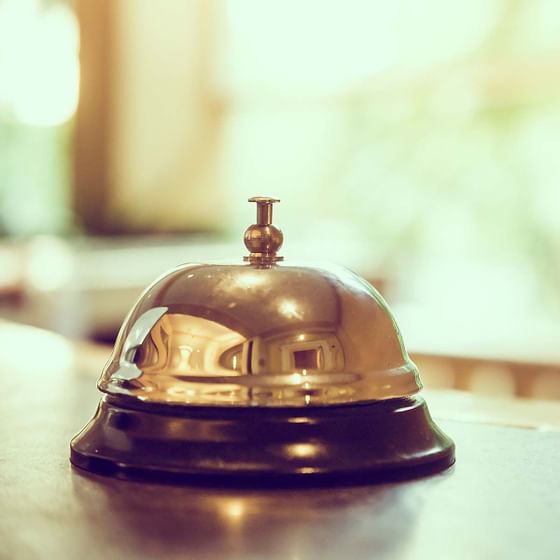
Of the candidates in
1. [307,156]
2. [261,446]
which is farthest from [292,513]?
[307,156]

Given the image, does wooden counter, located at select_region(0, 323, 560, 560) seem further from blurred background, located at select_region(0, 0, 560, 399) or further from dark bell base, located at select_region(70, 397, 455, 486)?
blurred background, located at select_region(0, 0, 560, 399)

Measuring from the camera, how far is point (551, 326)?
185 inches

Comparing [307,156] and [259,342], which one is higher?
[259,342]

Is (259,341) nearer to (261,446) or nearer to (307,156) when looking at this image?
(261,446)

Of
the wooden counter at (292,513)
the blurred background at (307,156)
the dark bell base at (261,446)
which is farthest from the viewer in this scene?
the blurred background at (307,156)

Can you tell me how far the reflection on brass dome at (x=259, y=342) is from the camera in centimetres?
77

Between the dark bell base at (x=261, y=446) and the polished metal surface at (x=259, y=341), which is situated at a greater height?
the polished metal surface at (x=259, y=341)

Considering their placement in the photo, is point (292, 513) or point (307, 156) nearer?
point (292, 513)

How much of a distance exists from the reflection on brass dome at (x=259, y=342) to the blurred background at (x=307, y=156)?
2.98 m

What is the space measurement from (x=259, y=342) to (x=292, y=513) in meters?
0.14

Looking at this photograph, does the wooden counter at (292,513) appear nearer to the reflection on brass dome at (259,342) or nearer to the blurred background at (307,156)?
the reflection on brass dome at (259,342)

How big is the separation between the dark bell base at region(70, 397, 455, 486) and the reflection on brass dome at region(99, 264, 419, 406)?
0.5 inches

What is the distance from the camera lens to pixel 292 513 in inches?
26.6

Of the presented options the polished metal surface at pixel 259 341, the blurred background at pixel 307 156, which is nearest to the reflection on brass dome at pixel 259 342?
the polished metal surface at pixel 259 341
